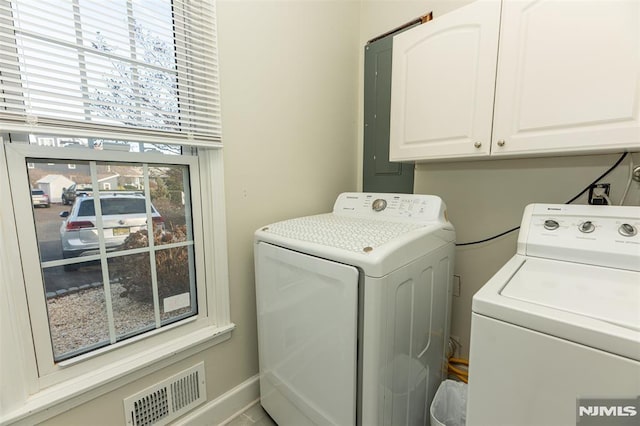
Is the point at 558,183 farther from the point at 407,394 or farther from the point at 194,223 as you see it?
the point at 194,223

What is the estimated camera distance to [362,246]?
1.04m

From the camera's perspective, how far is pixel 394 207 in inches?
59.4

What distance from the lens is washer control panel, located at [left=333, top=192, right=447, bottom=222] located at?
1374mm

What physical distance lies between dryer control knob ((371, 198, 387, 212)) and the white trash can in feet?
3.12

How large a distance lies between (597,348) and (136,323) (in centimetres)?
161

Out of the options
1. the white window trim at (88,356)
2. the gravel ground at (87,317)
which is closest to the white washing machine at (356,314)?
the white window trim at (88,356)

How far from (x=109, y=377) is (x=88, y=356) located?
0.39ft

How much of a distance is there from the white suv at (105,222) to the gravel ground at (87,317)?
14 cm

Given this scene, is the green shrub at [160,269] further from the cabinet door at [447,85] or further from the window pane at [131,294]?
the cabinet door at [447,85]

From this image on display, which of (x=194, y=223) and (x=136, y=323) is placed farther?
(x=194, y=223)

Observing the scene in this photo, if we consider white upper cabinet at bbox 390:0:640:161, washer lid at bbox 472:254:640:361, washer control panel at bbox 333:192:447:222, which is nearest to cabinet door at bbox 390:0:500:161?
white upper cabinet at bbox 390:0:640:161

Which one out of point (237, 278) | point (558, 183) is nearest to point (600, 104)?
point (558, 183)

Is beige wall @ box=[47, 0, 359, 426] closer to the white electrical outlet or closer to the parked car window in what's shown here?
the parked car window

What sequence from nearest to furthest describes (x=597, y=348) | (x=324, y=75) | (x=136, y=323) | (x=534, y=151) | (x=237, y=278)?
(x=597, y=348) < (x=534, y=151) < (x=136, y=323) < (x=237, y=278) < (x=324, y=75)
